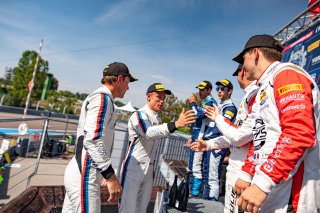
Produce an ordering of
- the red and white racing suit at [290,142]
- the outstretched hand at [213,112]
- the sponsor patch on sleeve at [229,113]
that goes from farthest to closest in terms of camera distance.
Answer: the sponsor patch on sleeve at [229,113], the outstretched hand at [213,112], the red and white racing suit at [290,142]

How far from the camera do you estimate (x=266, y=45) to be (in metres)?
1.66

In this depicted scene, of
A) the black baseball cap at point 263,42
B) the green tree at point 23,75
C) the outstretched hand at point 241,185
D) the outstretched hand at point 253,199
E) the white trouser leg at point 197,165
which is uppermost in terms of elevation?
the green tree at point 23,75

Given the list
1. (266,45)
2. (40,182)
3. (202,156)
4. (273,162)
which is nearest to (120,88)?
(266,45)

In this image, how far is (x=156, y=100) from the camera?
131 inches

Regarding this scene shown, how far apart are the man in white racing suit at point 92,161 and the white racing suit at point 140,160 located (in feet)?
2.24

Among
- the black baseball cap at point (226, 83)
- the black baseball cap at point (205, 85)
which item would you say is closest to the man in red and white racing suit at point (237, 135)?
the black baseball cap at point (226, 83)

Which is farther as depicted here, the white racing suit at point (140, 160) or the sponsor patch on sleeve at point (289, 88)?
the white racing suit at point (140, 160)

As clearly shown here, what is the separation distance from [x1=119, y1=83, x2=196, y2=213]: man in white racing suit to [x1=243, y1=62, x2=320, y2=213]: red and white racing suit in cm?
142

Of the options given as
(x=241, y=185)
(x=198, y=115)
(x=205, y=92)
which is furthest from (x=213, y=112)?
(x=205, y=92)

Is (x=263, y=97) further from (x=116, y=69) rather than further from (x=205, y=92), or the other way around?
(x=205, y=92)

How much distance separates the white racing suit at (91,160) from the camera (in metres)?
2.13

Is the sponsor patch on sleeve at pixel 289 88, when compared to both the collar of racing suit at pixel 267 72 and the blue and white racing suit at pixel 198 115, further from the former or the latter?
the blue and white racing suit at pixel 198 115

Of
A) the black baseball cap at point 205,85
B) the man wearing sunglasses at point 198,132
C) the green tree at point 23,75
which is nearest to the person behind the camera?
the man wearing sunglasses at point 198,132

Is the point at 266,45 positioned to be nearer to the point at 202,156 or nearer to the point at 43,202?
the point at 202,156
